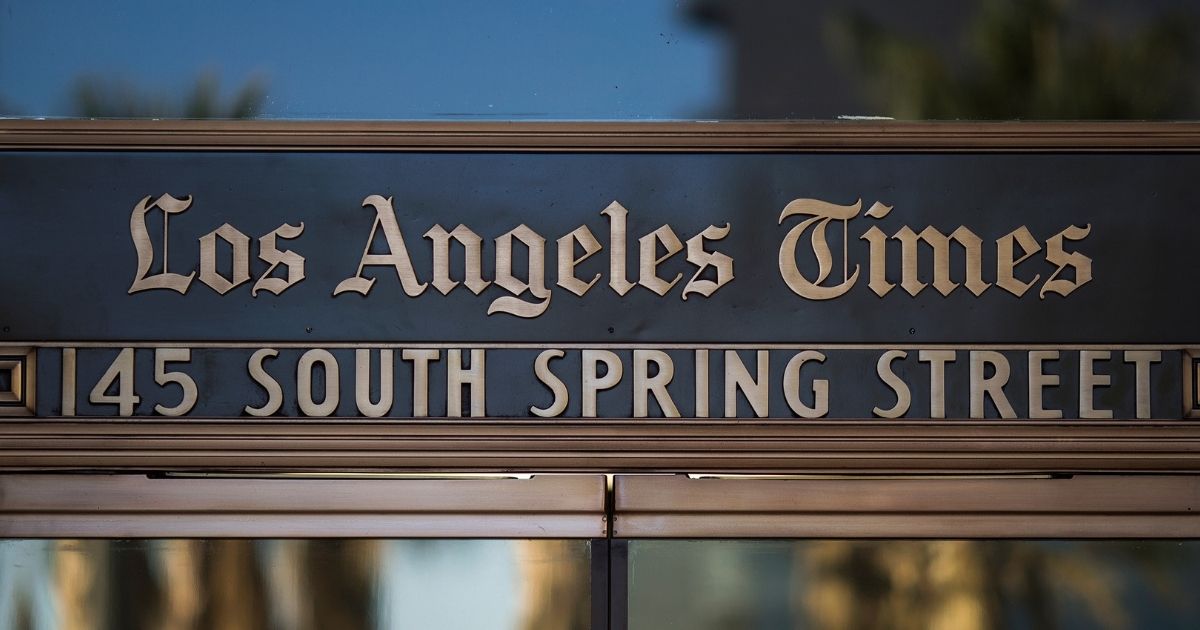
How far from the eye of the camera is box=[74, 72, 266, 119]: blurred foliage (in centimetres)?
345

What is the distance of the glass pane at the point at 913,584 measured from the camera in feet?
11.1

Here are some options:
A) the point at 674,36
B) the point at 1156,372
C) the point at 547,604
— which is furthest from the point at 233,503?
the point at 1156,372

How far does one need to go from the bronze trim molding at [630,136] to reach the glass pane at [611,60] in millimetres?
59

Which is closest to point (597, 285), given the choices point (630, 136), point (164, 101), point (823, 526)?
point (630, 136)

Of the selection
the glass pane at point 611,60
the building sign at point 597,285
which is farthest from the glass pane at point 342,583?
the glass pane at point 611,60

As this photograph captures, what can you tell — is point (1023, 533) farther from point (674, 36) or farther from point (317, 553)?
point (317, 553)

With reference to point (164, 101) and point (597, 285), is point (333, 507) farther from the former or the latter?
point (164, 101)

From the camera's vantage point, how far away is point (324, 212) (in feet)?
11.2

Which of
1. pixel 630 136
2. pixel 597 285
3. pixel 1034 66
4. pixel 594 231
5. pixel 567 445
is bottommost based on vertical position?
pixel 567 445

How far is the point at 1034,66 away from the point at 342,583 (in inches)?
95.9

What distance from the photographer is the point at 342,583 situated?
340cm

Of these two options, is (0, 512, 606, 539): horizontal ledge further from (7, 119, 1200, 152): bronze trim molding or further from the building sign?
(7, 119, 1200, 152): bronze trim molding

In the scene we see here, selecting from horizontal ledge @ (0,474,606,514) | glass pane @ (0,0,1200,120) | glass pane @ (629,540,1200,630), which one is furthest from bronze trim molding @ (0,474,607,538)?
glass pane @ (0,0,1200,120)

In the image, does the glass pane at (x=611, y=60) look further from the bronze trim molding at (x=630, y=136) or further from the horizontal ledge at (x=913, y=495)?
the horizontal ledge at (x=913, y=495)
